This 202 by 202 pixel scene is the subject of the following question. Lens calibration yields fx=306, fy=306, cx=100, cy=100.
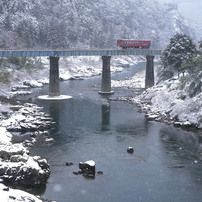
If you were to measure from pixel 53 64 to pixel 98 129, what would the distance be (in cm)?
3549

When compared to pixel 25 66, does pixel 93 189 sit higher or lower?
lower

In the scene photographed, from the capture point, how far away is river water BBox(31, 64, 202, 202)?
2930 centimetres

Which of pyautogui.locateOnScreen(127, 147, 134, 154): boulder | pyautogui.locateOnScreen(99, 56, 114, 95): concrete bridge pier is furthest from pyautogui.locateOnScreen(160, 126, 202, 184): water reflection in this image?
pyautogui.locateOnScreen(99, 56, 114, 95): concrete bridge pier

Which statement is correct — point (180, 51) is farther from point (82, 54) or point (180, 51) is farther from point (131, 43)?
point (82, 54)

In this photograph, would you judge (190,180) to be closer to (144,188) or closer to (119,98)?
(144,188)

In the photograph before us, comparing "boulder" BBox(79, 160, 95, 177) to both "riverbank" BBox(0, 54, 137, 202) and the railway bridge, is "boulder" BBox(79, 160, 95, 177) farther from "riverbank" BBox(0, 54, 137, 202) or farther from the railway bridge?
the railway bridge

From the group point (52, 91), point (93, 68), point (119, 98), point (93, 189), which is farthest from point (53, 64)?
point (93, 68)

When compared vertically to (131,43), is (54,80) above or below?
below

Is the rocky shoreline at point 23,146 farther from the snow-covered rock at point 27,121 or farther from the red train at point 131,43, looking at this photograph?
the red train at point 131,43

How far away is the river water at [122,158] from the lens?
96.1 feet

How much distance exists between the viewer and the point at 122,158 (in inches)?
1499

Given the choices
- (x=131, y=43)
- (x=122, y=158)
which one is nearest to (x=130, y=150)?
(x=122, y=158)

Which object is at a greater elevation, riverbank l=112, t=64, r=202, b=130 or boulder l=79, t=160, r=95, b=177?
riverbank l=112, t=64, r=202, b=130

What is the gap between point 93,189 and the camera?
1177 inches
